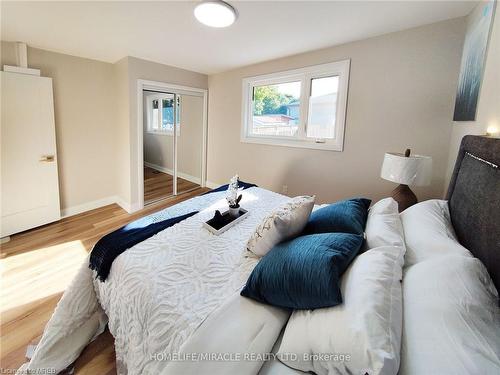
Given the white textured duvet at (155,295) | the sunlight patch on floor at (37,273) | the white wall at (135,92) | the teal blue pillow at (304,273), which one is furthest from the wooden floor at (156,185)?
the teal blue pillow at (304,273)

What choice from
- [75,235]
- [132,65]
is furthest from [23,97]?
[75,235]

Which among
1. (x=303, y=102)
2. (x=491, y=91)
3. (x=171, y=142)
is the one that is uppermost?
(x=303, y=102)

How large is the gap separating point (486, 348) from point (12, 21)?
3.86m

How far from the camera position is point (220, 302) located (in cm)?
99

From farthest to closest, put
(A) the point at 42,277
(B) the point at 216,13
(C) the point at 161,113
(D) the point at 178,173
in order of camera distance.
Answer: (D) the point at 178,173 → (C) the point at 161,113 → (A) the point at 42,277 → (B) the point at 216,13

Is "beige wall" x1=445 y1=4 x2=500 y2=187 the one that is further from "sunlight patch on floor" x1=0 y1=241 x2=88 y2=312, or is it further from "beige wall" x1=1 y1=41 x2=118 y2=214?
"beige wall" x1=1 y1=41 x2=118 y2=214

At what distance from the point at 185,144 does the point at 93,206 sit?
1865 mm

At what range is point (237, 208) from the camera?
1.88m

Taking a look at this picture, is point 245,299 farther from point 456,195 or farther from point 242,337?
point 456,195

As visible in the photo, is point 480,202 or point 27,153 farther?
point 27,153

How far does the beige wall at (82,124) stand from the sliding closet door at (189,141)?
1062 millimetres

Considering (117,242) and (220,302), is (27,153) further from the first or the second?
(220,302)

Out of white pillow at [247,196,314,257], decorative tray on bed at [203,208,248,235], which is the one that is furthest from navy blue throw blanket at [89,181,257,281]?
white pillow at [247,196,314,257]

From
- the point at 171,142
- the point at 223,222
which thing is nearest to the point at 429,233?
the point at 223,222
